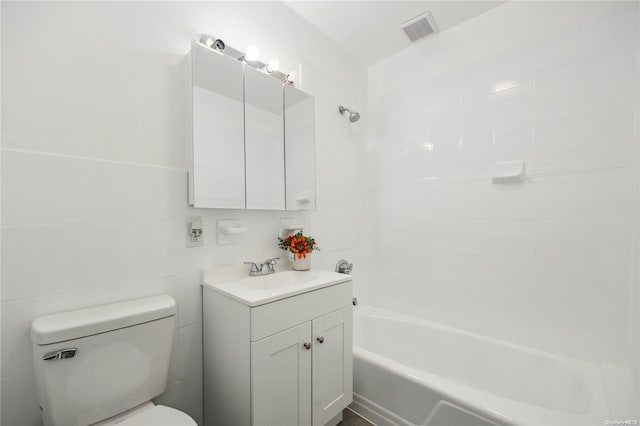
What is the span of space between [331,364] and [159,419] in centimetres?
75

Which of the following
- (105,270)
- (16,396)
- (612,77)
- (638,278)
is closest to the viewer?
→ (16,396)

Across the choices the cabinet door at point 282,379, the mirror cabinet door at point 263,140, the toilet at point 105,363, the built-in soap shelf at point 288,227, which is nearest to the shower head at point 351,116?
the mirror cabinet door at point 263,140

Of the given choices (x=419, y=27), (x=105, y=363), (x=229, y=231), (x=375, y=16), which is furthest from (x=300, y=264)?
(x=419, y=27)

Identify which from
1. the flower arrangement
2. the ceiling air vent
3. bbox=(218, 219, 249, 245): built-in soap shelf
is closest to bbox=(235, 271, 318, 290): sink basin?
the flower arrangement

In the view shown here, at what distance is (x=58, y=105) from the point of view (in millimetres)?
1006

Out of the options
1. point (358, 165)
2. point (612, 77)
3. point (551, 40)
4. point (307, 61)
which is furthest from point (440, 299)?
point (307, 61)

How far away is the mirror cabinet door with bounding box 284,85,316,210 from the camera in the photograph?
173 cm

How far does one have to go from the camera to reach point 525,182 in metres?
1.68

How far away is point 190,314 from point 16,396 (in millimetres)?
577

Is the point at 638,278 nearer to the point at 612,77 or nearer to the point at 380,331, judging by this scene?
the point at 612,77

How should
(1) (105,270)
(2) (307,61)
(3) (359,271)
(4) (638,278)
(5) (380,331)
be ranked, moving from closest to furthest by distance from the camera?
(1) (105,270), (4) (638,278), (2) (307,61), (5) (380,331), (3) (359,271)

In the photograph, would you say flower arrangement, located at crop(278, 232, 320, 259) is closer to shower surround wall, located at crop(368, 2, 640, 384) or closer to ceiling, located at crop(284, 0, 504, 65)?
shower surround wall, located at crop(368, 2, 640, 384)

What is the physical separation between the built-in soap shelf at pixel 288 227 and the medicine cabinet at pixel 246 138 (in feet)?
0.31

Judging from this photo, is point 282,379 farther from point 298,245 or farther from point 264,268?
point 298,245
